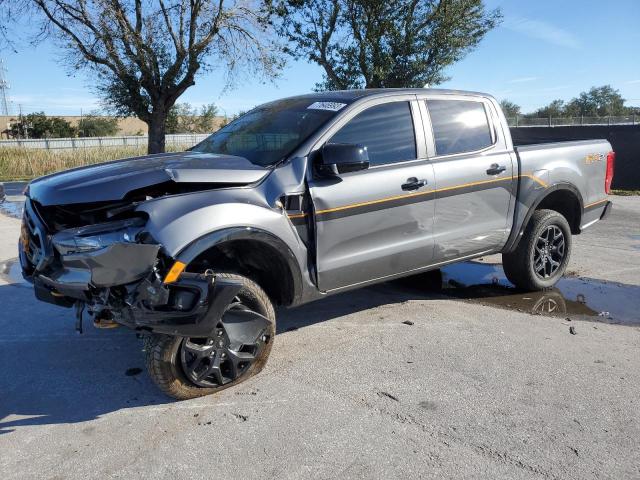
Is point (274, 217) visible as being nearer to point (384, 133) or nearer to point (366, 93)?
point (384, 133)

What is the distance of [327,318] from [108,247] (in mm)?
2515

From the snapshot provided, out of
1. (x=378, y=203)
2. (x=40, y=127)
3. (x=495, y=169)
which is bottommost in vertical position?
(x=378, y=203)

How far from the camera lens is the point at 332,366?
417cm

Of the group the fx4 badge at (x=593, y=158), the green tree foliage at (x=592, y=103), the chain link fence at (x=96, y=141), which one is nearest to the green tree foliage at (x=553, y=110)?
the green tree foliage at (x=592, y=103)

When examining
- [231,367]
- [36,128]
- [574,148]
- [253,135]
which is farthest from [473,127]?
[36,128]

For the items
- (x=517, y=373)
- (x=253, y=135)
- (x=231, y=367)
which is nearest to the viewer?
(x=231, y=367)

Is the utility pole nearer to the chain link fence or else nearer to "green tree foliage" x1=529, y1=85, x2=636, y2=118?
the chain link fence

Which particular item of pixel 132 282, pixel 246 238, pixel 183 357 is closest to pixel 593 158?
pixel 246 238

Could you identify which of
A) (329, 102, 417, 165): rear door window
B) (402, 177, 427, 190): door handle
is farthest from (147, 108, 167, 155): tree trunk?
(402, 177, 427, 190): door handle

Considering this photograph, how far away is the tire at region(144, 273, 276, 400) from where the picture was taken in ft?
11.3

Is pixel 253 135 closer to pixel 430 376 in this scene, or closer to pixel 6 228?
pixel 430 376

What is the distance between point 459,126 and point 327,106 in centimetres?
136

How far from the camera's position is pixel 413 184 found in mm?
4613

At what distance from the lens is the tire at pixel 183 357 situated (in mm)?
3459
